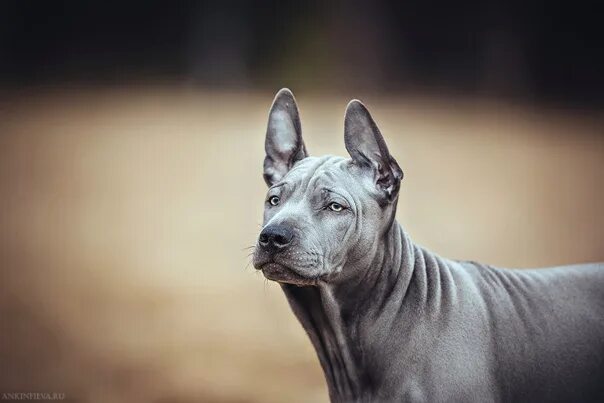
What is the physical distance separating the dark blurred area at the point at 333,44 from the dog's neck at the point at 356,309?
25.3ft

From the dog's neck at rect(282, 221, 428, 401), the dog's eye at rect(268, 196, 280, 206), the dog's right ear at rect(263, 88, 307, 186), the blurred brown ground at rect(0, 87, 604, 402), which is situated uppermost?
the dog's right ear at rect(263, 88, 307, 186)

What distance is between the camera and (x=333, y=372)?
430cm

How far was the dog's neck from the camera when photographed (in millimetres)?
4160

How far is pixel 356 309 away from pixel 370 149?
0.73 metres

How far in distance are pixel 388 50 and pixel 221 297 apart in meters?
4.63

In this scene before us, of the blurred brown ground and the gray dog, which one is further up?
the gray dog

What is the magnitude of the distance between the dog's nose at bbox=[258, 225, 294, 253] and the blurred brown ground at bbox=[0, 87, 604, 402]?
3337 millimetres

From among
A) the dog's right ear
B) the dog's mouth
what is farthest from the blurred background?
the dog's mouth

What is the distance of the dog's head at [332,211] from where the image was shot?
3.90m

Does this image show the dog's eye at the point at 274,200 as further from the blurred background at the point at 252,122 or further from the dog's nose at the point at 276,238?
the blurred background at the point at 252,122

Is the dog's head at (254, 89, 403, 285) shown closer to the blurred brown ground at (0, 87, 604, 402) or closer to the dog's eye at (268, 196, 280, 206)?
the dog's eye at (268, 196, 280, 206)

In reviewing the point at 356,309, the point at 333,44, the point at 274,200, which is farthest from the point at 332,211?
the point at 333,44

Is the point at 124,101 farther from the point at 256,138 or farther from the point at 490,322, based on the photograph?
the point at 490,322

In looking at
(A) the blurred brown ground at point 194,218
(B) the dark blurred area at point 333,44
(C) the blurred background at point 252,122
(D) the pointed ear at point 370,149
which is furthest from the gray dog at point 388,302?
(B) the dark blurred area at point 333,44
